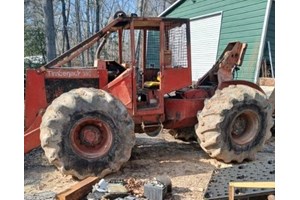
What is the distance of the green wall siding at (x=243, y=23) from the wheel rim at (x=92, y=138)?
5.61 m

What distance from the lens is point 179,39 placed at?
17.7 ft

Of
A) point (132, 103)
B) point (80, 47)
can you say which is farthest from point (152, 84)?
point (80, 47)

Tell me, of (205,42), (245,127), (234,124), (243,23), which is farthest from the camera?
(205,42)

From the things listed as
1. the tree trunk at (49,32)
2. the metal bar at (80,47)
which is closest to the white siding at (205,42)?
the tree trunk at (49,32)

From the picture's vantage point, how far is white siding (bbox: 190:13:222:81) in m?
10.8

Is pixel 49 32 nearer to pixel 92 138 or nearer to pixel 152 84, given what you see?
pixel 152 84

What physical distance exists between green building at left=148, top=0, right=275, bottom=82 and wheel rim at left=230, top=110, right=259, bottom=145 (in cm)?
379

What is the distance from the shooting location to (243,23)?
9609 mm

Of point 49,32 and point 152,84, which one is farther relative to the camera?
point 49,32

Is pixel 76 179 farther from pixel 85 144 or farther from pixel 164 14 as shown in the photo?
pixel 164 14

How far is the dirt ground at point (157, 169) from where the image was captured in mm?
4059

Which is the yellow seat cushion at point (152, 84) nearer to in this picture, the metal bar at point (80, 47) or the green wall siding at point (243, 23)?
the metal bar at point (80, 47)

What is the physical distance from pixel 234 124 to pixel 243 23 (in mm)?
5204

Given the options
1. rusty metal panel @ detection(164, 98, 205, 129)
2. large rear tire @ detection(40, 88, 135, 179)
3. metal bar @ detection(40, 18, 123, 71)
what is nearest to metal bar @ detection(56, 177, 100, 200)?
large rear tire @ detection(40, 88, 135, 179)
